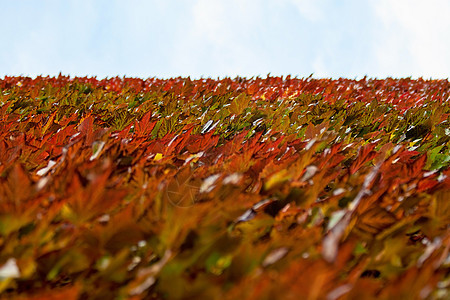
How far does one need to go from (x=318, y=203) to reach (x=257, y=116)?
208 cm

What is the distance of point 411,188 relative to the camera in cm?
167

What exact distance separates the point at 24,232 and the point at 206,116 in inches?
93.0

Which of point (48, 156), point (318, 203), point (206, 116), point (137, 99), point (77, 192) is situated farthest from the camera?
point (137, 99)

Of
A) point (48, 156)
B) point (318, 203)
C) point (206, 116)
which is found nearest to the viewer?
point (318, 203)

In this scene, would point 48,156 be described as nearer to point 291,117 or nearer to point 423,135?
point 291,117

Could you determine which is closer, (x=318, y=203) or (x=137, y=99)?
(x=318, y=203)

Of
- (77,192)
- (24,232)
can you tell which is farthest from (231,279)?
(24,232)

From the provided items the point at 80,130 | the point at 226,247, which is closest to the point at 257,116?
the point at 80,130

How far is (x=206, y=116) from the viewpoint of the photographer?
3473 millimetres

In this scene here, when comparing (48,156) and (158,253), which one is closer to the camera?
(158,253)

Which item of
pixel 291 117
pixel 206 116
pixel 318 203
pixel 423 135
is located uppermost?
pixel 206 116

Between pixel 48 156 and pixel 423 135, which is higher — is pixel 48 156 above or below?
above

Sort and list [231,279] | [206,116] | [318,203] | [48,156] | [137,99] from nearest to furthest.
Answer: [231,279]
[318,203]
[48,156]
[206,116]
[137,99]

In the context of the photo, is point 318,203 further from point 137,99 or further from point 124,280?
point 137,99
